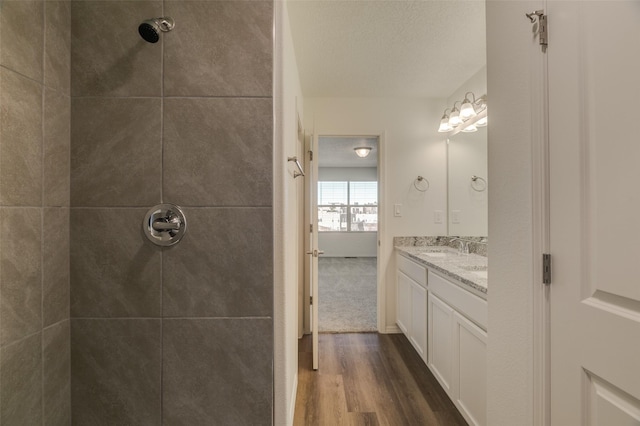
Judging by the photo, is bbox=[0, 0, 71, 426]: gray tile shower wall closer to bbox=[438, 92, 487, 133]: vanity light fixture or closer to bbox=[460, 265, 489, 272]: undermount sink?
bbox=[460, 265, 489, 272]: undermount sink

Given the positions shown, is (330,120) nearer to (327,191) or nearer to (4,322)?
(4,322)

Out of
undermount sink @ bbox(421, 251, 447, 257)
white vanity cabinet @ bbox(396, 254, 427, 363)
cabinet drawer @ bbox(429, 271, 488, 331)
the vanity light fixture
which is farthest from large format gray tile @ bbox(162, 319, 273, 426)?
the vanity light fixture

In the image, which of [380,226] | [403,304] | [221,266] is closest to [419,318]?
[403,304]

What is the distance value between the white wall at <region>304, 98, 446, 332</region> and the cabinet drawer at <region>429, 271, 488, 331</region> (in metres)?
0.87

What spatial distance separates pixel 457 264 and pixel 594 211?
1.30 m

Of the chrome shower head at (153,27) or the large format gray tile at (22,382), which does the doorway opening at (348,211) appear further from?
the large format gray tile at (22,382)

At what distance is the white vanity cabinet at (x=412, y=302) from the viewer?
211 centimetres

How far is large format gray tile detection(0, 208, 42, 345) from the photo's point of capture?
2.07 ft

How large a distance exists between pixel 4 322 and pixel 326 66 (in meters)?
2.28

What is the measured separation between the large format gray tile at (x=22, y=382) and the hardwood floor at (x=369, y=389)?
1.31 m

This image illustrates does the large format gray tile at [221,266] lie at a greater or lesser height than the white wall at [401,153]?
lesser

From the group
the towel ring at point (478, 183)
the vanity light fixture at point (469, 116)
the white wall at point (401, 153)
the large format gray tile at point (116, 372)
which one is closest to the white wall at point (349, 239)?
the white wall at point (401, 153)

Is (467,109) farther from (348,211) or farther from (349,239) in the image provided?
(349,239)

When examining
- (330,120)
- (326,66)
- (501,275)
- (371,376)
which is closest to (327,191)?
(330,120)
